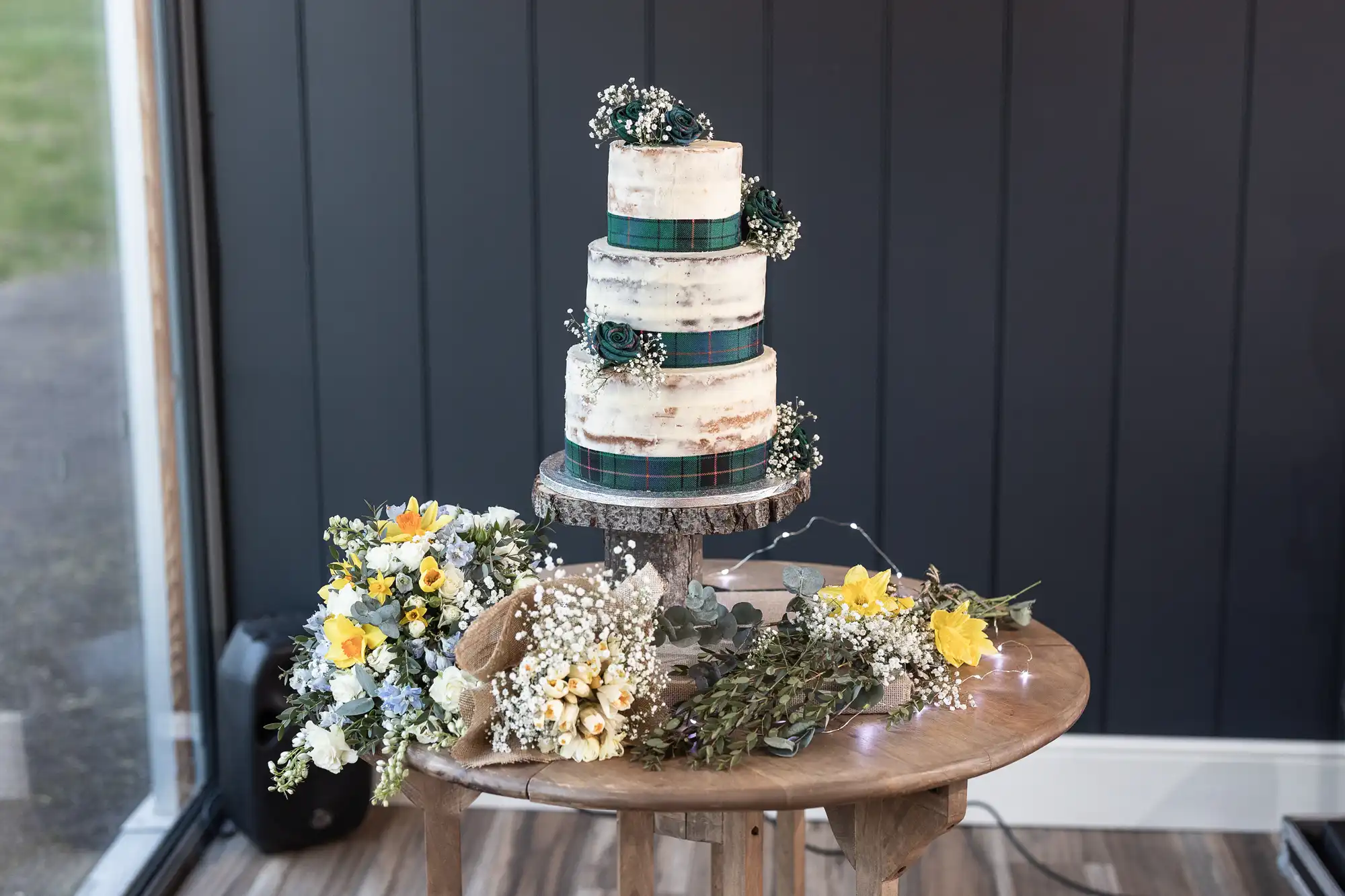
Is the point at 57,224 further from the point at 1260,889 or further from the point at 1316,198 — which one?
the point at 1260,889

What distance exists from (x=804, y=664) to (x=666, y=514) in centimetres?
26

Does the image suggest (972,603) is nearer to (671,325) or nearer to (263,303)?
(671,325)

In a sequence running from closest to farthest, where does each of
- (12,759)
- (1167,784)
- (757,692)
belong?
(757,692) < (12,759) < (1167,784)

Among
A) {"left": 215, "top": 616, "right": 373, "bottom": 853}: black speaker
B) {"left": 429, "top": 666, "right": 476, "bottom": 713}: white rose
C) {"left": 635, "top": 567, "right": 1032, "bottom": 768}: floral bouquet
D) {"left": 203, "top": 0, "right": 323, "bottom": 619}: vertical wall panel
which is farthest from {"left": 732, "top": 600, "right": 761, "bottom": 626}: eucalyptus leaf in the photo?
{"left": 203, "top": 0, "right": 323, "bottom": 619}: vertical wall panel

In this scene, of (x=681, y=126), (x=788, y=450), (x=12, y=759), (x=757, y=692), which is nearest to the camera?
(x=757, y=692)

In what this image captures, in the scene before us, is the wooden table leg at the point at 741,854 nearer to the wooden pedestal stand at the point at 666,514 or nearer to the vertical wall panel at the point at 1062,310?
the wooden pedestal stand at the point at 666,514

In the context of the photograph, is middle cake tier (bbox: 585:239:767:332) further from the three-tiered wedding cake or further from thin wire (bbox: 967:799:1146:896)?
thin wire (bbox: 967:799:1146:896)

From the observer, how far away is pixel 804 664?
1.80 metres

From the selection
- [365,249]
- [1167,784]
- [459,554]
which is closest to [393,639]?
[459,554]

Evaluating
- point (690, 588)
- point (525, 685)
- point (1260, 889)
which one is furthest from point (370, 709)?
point (1260, 889)

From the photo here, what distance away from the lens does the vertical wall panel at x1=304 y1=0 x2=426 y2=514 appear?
9.50 ft

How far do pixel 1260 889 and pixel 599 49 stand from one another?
2.01 meters

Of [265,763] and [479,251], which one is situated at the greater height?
[479,251]

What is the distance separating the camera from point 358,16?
9.45 ft
